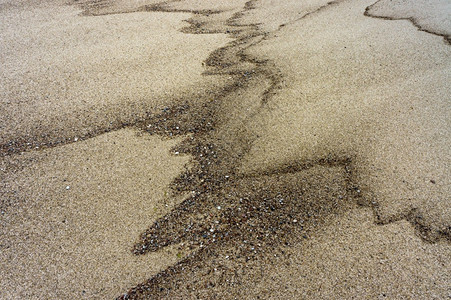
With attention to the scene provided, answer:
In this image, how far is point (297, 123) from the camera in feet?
7.75

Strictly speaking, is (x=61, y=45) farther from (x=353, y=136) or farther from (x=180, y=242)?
(x=353, y=136)

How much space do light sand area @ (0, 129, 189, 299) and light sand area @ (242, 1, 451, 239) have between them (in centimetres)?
65

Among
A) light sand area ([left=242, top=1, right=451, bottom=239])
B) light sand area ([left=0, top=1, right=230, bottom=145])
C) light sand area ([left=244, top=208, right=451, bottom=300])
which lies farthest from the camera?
light sand area ([left=0, top=1, right=230, bottom=145])

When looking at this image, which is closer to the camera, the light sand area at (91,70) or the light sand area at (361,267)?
the light sand area at (361,267)

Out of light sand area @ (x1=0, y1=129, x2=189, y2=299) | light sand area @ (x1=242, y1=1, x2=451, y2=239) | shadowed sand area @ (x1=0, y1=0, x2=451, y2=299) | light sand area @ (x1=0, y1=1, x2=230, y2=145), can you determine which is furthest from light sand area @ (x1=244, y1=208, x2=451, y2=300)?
light sand area @ (x1=0, y1=1, x2=230, y2=145)

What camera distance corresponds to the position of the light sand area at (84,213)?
1624 mm

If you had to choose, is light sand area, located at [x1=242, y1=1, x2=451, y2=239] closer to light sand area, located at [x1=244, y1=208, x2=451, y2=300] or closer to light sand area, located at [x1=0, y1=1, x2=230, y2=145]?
light sand area, located at [x1=244, y1=208, x2=451, y2=300]

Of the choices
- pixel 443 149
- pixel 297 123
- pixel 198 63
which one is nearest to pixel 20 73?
pixel 198 63

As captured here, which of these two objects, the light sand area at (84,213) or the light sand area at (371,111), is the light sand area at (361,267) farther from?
the light sand area at (84,213)

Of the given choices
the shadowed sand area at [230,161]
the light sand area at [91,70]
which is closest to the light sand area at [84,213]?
the shadowed sand area at [230,161]

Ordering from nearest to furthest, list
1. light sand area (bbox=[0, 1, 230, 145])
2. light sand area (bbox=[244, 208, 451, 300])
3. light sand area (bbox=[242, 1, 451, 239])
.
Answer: light sand area (bbox=[244, 208, 451, 300]) → light sand area (bbox=[242, 1, 451, 239]) → light sand area (bbox=[0, 1, 230, 145])

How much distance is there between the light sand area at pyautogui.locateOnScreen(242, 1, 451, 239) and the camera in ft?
6.34

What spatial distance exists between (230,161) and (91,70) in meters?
1.59

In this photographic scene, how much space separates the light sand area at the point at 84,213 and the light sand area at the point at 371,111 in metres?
0.65
